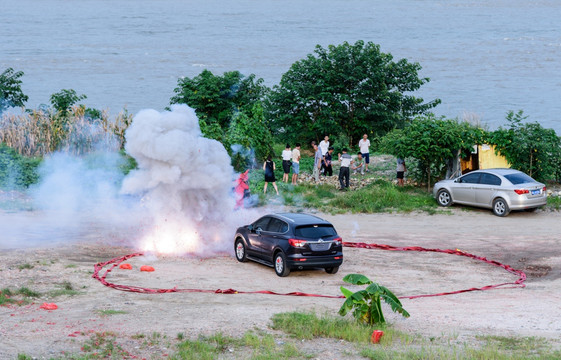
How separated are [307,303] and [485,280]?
536 cm

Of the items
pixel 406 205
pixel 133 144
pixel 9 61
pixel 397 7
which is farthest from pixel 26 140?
pixel 397 7

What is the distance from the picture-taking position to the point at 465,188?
1096 inches

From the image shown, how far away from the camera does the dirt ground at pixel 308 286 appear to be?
1429 centimetres

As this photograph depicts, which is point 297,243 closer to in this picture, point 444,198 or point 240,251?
point 240,251

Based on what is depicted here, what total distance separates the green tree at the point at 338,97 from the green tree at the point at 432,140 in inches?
315

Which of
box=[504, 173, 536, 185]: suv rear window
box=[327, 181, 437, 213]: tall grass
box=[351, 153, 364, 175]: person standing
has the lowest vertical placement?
box=[327, 181, 437, 213]: tall grass

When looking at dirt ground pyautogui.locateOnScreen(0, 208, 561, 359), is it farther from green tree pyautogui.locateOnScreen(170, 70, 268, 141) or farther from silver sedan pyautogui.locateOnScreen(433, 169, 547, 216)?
green tree pyautogui.locateOnScreen(170, 70, 268, 141)

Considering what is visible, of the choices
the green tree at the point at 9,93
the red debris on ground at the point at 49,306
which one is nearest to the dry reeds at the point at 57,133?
the green tree at the point at 9,93

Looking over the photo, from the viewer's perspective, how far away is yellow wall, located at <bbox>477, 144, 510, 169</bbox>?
30469 mm

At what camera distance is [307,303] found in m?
16.8

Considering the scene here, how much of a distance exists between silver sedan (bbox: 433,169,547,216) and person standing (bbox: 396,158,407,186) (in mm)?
2954

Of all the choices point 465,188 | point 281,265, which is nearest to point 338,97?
point 465,188

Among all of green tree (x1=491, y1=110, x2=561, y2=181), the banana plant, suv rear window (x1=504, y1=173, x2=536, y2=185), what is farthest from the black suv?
green tree (x1=491, y1=110, x2=561, y2=181)

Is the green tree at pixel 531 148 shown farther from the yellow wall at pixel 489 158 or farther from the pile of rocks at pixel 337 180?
the pile of rocks at pixel 337 180
